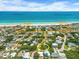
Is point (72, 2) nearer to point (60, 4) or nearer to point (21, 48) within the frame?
point (60, 4)

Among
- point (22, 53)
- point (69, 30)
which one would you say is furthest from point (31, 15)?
point (22, 53)

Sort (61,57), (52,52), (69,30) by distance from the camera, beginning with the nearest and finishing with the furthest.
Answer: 1. (61,57)
2. (52,52)
3. (69,30)

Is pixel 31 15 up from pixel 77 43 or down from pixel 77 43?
up

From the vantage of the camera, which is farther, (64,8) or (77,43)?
(64,8)

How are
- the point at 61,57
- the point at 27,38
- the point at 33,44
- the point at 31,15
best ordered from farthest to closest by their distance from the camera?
the point at 31,15 → the point at 27,38 → the point at 33,44 → the point at 61,57

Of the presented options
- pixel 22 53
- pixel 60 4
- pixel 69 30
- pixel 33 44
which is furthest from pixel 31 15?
pixel 22 53

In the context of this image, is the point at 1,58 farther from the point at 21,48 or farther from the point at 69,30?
the point at 69,30

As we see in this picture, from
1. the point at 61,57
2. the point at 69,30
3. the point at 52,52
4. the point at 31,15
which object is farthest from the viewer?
the point at 31,15

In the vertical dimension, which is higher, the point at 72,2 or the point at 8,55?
the point at 72,2

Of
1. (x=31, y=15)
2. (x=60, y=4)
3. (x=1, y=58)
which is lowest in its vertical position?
(x=1, y=58)
